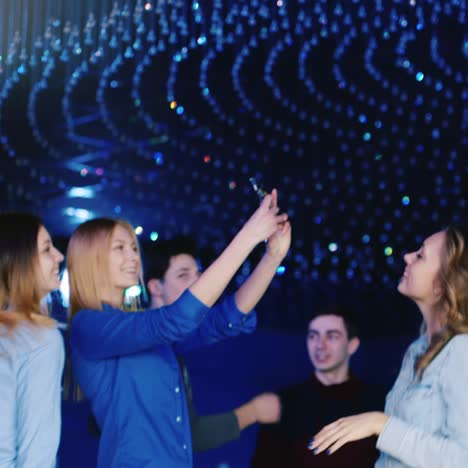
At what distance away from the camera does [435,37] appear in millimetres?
3787

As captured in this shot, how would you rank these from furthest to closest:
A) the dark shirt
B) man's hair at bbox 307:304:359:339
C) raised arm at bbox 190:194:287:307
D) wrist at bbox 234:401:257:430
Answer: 1. man's hair at bbox 307:304:359:339
2. the dark shirt
3. wrist at bbox 234:401:257:430
4. raised arm at bbox 190:194:287:307

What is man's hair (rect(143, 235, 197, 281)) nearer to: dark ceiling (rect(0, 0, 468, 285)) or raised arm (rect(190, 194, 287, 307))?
raised arm (rect(190, 194, 287, 307))

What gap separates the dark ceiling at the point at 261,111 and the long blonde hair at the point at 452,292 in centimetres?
188

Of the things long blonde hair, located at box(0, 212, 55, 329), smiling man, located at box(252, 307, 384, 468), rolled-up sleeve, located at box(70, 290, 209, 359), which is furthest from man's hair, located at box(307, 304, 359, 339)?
long blonde hair, located at box(0, 212, 55, 329)

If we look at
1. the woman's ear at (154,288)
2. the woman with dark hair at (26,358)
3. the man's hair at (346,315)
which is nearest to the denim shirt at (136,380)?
the woman with dark hair at (26,358)

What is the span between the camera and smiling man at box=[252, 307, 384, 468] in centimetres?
248

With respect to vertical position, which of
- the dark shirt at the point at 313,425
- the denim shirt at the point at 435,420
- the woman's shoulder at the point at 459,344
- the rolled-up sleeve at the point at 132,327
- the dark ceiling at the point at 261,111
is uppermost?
the dark ceiling at the point at 261,111

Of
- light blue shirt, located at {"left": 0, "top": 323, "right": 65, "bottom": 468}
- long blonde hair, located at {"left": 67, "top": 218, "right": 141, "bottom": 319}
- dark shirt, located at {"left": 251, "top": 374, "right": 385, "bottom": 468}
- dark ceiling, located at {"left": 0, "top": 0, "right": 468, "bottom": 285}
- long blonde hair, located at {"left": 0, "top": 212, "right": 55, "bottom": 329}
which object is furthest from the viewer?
dark ceiling, located at {"left": 0, "top": 0, "right": 468, "bottom": 285}

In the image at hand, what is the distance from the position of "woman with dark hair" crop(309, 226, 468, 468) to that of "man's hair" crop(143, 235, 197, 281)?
0.92 metres

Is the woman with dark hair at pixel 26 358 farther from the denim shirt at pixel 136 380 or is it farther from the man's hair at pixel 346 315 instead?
the man's hair at pixel 346 315

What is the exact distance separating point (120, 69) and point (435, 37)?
1.84m

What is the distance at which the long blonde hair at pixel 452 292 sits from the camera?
169cm

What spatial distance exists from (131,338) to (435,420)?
0.71m

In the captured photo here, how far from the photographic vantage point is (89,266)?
1929mm
